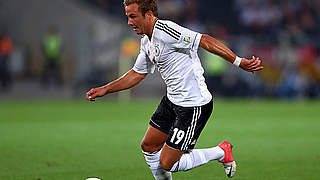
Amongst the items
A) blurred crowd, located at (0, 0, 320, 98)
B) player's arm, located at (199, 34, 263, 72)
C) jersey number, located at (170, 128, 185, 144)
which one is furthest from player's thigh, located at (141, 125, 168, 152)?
blurred crowd, located at (0, 0, 320, 98)

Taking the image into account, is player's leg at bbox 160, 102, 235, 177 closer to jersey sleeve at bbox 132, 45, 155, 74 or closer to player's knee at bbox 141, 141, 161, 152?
player's knee at bbox 141, 141, 161, 152

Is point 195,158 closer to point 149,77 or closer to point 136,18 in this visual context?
point 136,18

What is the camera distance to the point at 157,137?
22.0 ft

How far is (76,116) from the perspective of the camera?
17422mm

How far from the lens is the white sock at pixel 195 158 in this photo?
21.5 ft

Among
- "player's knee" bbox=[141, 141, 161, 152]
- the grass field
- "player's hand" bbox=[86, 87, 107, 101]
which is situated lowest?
the grass field

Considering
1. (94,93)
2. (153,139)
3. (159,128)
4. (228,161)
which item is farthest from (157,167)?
(94,93)

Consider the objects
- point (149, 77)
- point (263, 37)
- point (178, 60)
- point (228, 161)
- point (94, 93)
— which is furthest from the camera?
point (263, 37)

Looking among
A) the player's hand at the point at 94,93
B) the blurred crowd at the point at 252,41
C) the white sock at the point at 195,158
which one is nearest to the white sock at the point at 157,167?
→ the white sock at the point at 195,158

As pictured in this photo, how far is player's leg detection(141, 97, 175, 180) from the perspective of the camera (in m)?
6.67

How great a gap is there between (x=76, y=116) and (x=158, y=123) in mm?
10974

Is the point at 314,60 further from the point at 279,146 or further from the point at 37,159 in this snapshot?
the point at 37,159

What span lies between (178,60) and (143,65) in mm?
587

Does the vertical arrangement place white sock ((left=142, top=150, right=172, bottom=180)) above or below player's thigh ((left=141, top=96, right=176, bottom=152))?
below
